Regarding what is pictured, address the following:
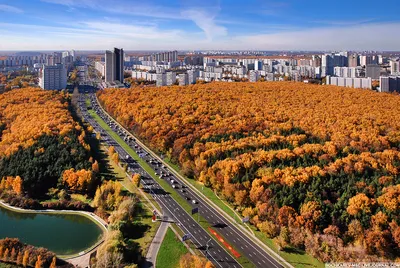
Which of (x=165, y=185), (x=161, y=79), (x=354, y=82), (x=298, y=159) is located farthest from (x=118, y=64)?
(x=298, y=159)

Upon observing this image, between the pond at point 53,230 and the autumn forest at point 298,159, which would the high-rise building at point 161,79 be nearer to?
the autumn forest at point 298,159

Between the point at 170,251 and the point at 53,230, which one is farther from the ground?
the point at 170,251

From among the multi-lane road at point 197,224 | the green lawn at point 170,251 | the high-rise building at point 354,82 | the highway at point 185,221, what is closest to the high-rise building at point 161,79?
the high-rise building at point 354,82

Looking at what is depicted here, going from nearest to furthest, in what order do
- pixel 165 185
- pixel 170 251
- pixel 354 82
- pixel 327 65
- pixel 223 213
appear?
pixel 170 251 < pixel 223 213 < pixel 165 185 < pixel 354 82 < pixel 327 65

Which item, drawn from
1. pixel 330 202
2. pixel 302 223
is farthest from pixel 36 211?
pixel 330 202

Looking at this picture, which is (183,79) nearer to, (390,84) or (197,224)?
(390,84)

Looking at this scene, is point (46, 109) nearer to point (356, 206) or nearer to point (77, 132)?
point (77, 132)
